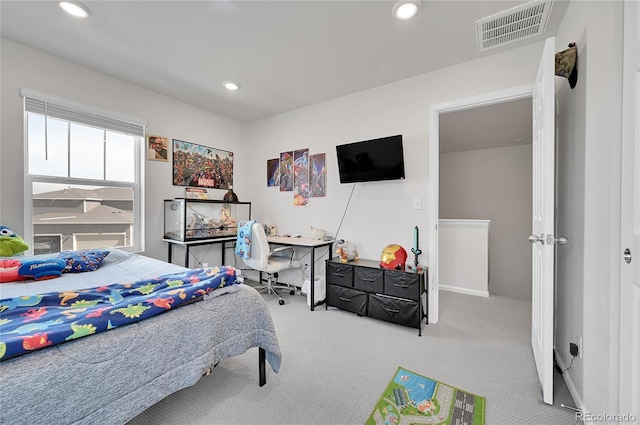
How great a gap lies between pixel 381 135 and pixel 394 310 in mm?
1876

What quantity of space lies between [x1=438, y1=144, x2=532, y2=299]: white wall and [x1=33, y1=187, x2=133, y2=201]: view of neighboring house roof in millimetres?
5354

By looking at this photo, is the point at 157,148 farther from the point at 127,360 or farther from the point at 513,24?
the point at 513,24

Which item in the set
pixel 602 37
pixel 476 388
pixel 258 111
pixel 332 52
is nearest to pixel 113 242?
pixel 258 111

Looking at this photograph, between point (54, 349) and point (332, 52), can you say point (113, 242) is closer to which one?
point (54, 349)

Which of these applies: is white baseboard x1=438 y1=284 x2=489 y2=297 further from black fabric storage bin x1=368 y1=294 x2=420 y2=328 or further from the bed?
the bed

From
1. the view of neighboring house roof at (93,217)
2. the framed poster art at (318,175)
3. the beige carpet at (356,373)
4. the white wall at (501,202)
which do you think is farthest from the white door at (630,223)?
the view of neighboring house roof at (93,217)

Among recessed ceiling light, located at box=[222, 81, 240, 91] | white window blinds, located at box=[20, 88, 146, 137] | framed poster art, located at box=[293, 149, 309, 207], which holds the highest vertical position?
recessed ceiling light, located at box=[222, 81, 240, 91]

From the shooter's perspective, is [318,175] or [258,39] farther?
[318,175]

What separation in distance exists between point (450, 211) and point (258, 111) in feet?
13.4

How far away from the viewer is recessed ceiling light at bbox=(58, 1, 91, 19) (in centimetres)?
177

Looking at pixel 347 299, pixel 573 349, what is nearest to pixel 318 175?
pixel 347 299

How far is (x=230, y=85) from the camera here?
9.62ft

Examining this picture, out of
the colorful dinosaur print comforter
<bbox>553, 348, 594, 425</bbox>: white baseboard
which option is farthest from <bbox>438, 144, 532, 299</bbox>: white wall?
the colorful dinosaur print comforter

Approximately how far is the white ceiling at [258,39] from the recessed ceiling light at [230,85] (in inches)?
3.3
